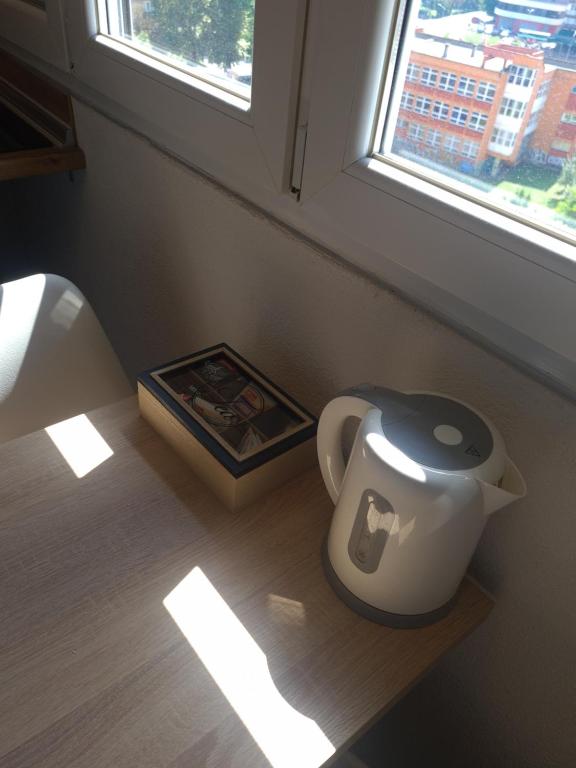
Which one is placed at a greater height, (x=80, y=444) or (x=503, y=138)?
(x=503, y=138)

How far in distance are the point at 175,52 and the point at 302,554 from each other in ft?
2.67

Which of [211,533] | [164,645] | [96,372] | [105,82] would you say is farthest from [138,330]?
[164,645]

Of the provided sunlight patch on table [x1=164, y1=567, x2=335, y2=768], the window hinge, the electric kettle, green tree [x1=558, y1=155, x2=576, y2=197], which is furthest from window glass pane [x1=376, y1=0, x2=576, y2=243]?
sunlight patch on table [x1=164, y1=567, x2=335, y2=768]

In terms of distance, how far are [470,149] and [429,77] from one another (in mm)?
93

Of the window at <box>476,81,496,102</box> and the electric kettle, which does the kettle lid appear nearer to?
the electric kettle

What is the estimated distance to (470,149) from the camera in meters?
0.62

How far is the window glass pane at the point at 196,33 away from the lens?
0.83m

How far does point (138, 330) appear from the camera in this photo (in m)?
1.37

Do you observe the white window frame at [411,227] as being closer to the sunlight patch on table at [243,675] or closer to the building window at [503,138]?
the building window at [503,138]

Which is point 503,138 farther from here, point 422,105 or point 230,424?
point 230,424

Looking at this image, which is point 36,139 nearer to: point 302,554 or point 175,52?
point 175,52

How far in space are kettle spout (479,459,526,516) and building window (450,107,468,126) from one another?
359mm

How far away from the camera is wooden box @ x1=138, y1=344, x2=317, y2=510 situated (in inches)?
29.4

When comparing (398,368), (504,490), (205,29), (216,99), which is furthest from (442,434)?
(205,29)
